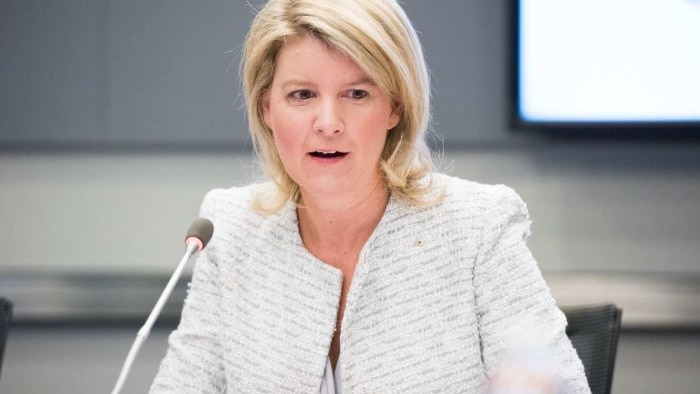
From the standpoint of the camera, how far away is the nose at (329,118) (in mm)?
1709

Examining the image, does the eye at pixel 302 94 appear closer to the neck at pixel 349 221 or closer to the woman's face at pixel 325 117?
the woman's face at pixel 325 117

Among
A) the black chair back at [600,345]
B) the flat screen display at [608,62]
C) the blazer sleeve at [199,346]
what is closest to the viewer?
the blazer sleeve at [199,346]

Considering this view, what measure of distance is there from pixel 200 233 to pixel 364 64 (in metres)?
0.39

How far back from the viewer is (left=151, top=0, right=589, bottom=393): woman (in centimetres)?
174

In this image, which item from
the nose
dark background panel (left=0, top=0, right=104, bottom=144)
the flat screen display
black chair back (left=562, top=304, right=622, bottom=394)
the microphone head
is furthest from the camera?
dark background panel (left=0, top=0, right=104, bottom=144)

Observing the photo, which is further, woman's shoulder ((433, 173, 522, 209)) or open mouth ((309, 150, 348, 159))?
woman's shoulder ((433, 173, 522, 209))

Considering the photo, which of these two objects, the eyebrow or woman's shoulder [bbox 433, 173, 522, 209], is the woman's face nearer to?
the eyebrow

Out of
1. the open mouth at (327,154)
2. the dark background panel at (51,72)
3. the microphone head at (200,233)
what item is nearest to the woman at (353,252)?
the open mouth at (327,154)

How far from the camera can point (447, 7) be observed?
3207 millimetres

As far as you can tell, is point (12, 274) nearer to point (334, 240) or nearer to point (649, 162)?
point (334, 240)

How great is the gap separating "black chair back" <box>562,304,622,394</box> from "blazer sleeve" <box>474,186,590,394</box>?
29cm

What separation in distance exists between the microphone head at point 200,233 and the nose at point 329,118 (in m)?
0.25

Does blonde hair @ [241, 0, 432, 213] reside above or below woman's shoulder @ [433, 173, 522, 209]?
above

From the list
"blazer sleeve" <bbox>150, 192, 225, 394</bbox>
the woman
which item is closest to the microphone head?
the woman
